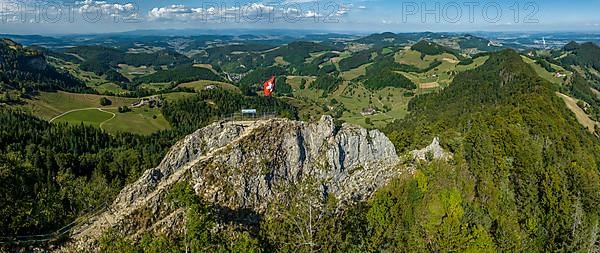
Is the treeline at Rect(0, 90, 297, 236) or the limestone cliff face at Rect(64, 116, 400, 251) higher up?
the limestone cliff face at Rect(64, 116, 400, 251)

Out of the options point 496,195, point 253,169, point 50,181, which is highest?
point 253,169

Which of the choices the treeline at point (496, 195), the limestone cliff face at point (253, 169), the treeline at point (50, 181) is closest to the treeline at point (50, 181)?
the treeline at point (50, 181)

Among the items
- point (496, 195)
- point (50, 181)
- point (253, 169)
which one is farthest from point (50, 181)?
point (496, 195)

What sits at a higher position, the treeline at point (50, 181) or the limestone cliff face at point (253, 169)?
the limestone cliff face at point (253, 169)

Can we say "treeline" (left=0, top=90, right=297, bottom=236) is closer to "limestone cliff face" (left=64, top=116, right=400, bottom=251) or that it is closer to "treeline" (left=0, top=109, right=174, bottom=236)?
"treeline" (left=0, top=109, right=174, bottom=236)

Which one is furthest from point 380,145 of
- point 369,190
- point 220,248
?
point 220,248

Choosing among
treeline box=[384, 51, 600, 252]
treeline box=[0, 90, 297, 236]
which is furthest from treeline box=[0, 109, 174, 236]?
treeline box=[384, 51, 600, 252]

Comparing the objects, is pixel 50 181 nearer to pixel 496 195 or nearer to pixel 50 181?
pixel 50 181

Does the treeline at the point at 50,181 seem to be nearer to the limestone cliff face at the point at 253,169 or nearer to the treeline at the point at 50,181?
the treeline at the point at 50,181
